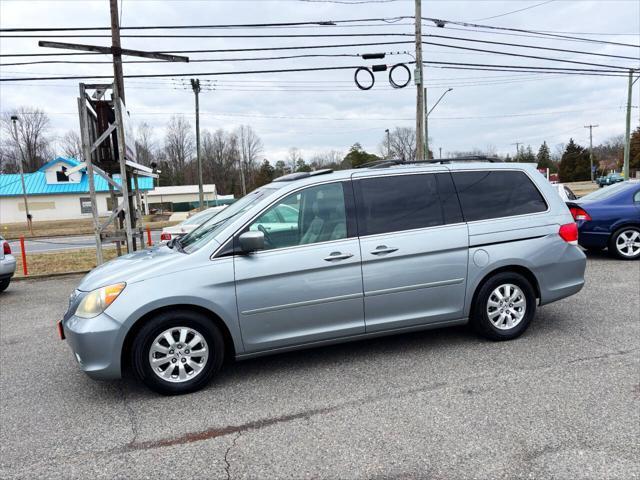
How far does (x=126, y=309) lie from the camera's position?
359 centimetres

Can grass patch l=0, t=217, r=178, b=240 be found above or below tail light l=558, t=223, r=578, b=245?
below

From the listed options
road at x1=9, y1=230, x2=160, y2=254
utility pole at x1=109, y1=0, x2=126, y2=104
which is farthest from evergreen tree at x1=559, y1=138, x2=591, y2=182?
utility pole at x1=109, y1=0, x2=126, y2=104

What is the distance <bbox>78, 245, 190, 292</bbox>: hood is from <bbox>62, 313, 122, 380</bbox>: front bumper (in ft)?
1.01

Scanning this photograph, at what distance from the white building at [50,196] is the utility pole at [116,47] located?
3913 centimetres

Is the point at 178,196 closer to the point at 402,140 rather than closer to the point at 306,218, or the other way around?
the point at 402,140

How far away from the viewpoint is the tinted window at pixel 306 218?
406 centimetres

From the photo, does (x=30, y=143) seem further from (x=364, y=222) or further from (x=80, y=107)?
(x=364, y=222)

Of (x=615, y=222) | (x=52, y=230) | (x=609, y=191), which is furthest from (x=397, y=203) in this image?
(x=52, y=230)

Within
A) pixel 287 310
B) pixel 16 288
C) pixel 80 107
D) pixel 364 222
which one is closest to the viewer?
pixel 287 310

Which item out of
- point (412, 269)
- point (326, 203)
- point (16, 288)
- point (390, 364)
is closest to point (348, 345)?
point (390, 364)

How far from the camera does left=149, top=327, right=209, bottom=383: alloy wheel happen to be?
3695 millimetres

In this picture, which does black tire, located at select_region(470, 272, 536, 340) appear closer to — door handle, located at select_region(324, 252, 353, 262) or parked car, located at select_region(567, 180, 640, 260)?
door handle, located at select_region(324, 252, 353, 262)

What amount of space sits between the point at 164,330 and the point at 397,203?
2329mm

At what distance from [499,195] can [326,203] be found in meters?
1.83
